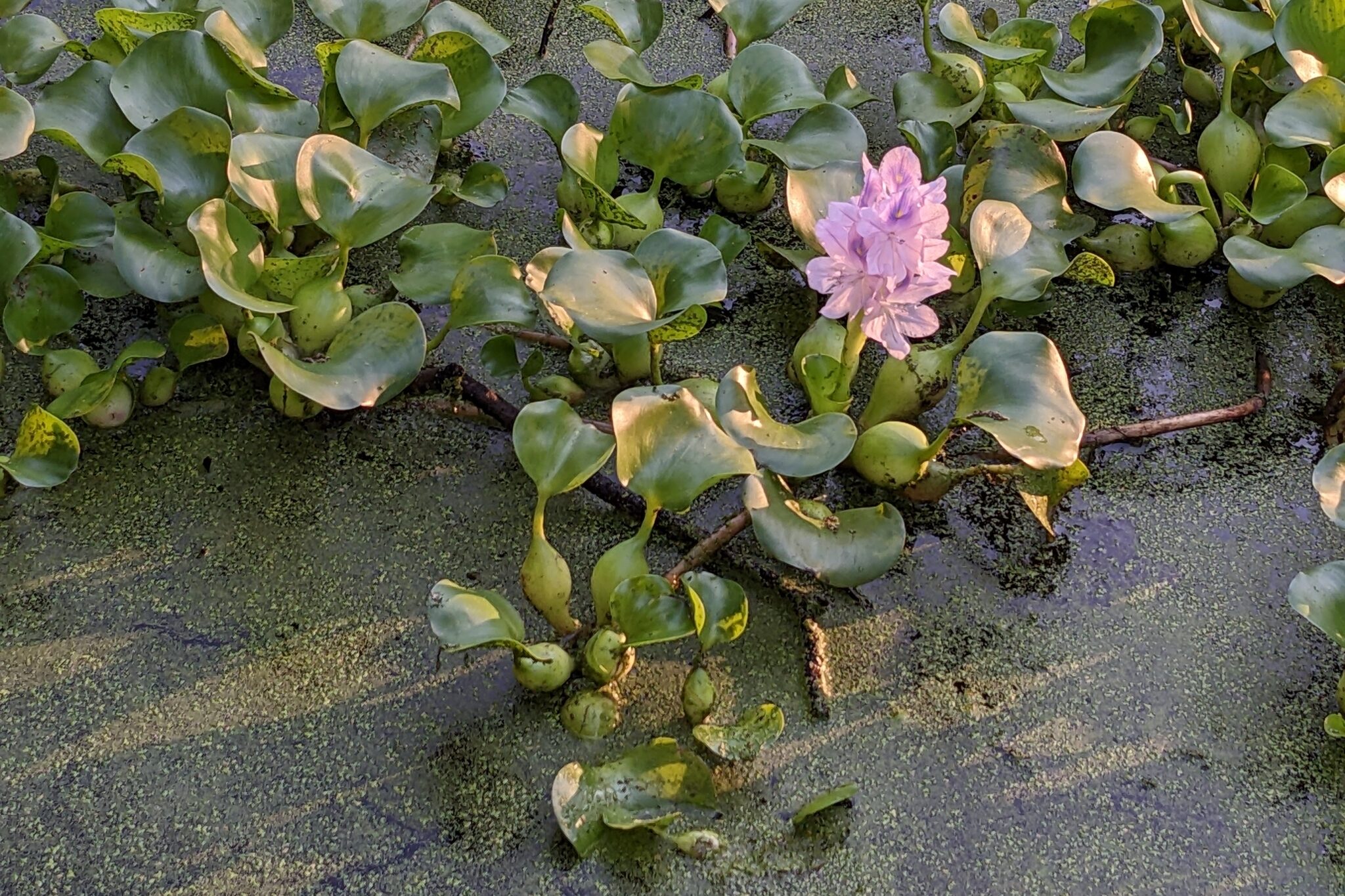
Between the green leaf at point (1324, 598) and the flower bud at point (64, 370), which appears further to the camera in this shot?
the flower bud at point (64, 370)

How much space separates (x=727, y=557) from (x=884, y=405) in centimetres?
26

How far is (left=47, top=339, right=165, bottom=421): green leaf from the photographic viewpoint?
117 centimetres

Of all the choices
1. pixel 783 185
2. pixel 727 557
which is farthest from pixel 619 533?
pixel 783 185

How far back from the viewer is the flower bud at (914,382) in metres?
1.23

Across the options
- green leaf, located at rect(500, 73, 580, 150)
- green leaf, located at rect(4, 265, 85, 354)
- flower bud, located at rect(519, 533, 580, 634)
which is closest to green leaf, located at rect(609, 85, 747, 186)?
green leaf, located at rect(500, 73, 580, 150)

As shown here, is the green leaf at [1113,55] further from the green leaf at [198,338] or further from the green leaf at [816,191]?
the green leaf at [198,338]

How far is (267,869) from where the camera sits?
938mm

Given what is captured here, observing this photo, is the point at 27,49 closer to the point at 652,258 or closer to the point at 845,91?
the point at 652,258

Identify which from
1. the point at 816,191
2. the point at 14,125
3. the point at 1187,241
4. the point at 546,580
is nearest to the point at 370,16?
the point at 14,125

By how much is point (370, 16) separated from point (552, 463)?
2.62ft

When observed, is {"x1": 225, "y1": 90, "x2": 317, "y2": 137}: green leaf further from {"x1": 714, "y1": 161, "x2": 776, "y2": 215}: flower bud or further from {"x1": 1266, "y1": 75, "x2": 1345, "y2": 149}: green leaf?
{"x1": 1266, "y1": 75, "x2": 1345, "y2": 149}: green leaf

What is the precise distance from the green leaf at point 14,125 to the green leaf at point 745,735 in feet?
3.17

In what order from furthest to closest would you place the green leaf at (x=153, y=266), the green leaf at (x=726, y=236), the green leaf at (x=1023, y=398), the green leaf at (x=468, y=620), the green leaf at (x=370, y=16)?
1. the green leaf at (x=370, y=16)
2. the green leaf at (x=726, y=236)
3. the green leaf at (x=153, y=266)
4. the green leaf at (x=1023, y=398)
5. the green leaf at (x=468, y=620)

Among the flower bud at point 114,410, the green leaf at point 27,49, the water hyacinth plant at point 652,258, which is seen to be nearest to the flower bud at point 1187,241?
the water hyacinth plant at point 652,258
